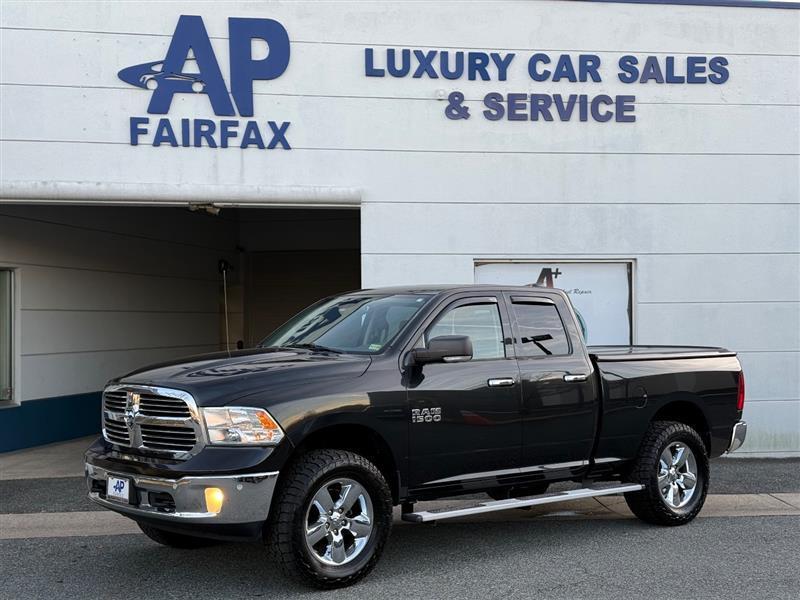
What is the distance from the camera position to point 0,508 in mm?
8109

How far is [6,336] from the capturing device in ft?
37.0

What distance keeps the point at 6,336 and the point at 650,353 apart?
8253 millimetres

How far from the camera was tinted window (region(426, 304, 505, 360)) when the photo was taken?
6324 mm

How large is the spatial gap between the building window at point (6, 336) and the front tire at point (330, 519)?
24.1 ft

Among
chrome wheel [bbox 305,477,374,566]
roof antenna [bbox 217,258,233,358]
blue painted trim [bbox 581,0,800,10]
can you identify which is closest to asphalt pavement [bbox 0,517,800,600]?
chrome wheel [bbox 305,477,374,566]

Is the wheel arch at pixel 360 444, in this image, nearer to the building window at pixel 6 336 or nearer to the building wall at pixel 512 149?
the building wall at pixel 512 149

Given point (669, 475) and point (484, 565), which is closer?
point (484, 565)

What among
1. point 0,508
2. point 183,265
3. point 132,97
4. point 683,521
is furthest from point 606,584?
point 183,265

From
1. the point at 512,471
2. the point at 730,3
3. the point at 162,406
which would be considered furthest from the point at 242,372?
the point at 730,3

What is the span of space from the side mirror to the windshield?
0.31 meters

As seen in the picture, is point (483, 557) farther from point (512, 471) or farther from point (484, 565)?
point (512, 471)

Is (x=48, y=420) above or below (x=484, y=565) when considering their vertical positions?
above

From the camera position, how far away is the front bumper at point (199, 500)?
16.4 ft

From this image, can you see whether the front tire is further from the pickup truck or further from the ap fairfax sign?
the ap fairfax sign
